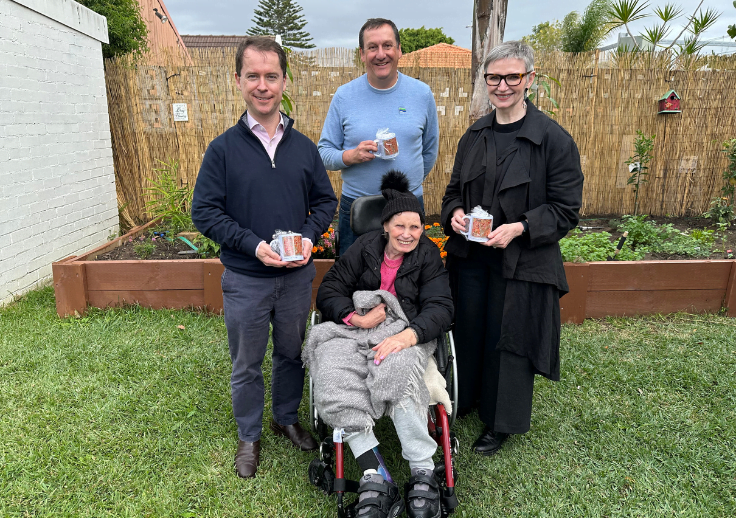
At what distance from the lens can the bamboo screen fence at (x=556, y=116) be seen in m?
5.91

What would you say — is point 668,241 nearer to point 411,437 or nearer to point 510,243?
point 510,243

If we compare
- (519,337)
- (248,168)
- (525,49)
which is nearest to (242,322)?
(248,168)

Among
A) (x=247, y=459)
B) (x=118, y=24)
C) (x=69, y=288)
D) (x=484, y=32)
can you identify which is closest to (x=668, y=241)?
(x=484, y=32)

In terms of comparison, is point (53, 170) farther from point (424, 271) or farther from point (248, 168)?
point (424, 271)

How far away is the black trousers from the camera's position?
95.6 inches

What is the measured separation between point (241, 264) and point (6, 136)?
3.30 m

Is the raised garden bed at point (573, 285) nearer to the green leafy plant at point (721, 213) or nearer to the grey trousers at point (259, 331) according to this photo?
the grey trousers at point (259, 331)

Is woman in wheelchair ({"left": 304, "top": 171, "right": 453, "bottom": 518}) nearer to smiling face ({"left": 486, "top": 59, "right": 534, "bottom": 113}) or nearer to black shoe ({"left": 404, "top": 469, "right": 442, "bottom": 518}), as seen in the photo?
black shoe ({"left": 404, "top": 469, "right": 442, "bottom": 518})

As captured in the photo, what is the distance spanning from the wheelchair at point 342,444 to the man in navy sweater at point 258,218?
238mm

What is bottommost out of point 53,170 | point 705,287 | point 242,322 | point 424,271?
point 705,287

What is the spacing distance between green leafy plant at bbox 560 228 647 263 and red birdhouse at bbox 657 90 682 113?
109 inches

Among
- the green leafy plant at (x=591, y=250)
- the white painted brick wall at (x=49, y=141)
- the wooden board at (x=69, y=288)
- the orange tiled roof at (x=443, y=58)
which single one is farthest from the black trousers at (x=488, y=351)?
the orange tiled roof at (x=443, y=58)

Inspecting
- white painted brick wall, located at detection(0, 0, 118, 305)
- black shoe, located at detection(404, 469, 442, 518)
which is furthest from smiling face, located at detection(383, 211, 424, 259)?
white painted brick wall, located at detection(0, 0, 118, 305)

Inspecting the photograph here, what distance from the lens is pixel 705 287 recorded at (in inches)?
157
